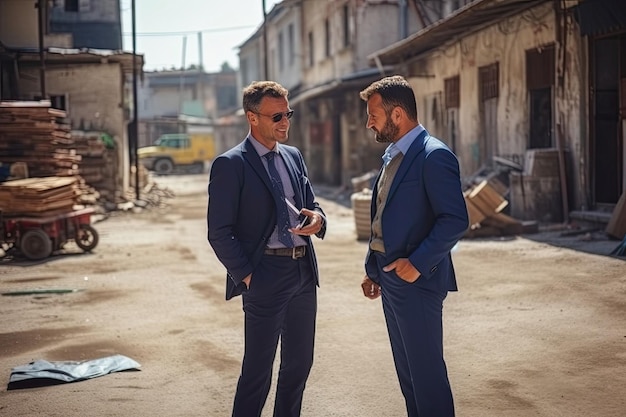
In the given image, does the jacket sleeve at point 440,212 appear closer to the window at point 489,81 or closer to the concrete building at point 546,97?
the concrete building at point 546,97

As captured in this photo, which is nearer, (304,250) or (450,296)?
(304,250)

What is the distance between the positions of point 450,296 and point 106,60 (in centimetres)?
1803

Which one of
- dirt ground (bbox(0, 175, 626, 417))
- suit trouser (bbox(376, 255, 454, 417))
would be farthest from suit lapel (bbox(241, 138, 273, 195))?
dirt ground (bbox(0, 175, 626, 417))

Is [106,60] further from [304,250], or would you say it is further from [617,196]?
[304,250]

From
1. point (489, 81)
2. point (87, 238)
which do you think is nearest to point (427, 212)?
point (87, 238)

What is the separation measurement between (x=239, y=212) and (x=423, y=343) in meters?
1.14

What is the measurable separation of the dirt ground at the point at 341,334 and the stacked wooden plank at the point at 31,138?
2865 mm

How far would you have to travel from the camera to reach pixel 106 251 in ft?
45.8

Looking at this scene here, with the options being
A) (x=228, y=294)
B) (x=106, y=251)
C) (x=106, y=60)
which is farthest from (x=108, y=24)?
(x=228, y=294)

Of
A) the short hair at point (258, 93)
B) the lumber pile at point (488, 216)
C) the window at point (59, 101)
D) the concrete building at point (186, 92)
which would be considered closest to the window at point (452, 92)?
the lumber pile at point (488, 216)

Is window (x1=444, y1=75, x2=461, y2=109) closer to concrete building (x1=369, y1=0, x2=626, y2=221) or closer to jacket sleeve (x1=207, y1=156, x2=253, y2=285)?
concrete building (x1=369, y1=0, x2=626, y2=221)

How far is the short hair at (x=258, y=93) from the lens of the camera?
4.16 meters

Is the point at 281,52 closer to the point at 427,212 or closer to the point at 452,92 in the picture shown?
the point at 452,92

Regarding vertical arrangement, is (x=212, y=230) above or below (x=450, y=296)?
above
